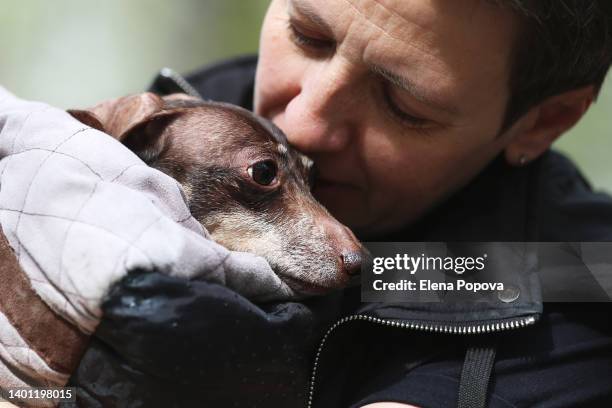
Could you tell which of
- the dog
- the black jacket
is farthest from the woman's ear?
the dog

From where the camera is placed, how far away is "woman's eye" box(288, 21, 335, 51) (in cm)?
212

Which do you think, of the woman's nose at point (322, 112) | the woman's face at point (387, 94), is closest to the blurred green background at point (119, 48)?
the woman's face at point (387, 94)

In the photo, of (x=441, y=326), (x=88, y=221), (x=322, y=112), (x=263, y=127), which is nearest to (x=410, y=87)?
(x=322, y=112)

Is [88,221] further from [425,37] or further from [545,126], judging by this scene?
[545,126]

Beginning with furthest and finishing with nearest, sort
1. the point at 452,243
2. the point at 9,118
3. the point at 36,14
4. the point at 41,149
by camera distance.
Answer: the point at 36,14 → the point at 452,243 → the point at 9,118 → the point at 41,149

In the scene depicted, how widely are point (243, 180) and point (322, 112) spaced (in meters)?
0.28

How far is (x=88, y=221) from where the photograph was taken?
4.88ft

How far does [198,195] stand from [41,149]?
1.48 feet

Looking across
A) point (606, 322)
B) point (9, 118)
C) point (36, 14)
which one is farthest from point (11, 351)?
point (36, 14)

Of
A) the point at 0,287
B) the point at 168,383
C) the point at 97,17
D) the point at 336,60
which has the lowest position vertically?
the point at 97,17

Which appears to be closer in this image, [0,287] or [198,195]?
[0,287]

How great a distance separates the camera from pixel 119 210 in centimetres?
149

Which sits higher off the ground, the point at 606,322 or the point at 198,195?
the point at 198,195

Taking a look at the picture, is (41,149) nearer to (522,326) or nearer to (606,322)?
(522,326)
